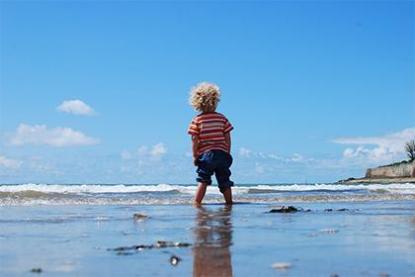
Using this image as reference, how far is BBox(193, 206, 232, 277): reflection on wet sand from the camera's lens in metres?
3.04

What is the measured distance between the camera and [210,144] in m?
8.49

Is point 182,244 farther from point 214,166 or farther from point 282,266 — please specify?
point 214,166

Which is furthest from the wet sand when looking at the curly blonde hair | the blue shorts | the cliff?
the cliff

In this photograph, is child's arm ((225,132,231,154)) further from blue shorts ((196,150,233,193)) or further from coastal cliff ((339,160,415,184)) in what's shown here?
coastal cliff ((339,160,415,184))

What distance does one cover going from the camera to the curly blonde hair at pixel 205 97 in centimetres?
863

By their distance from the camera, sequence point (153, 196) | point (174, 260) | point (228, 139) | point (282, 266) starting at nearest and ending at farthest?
point (282, 266) → point (174, 260) → point (228, 139) → point (153, 196)

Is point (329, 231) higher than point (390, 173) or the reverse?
the reverse

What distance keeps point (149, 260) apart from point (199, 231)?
1403 millimetres

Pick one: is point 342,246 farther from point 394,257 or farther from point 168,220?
point 168,220

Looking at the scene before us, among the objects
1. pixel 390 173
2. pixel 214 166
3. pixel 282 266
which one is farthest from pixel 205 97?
pixel 390 173

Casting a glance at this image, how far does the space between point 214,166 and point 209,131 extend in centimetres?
50

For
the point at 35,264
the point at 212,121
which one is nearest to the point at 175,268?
the point at 35,264

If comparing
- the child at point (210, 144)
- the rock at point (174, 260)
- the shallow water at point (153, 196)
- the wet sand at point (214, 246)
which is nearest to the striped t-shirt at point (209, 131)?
the child at point (210, 144)

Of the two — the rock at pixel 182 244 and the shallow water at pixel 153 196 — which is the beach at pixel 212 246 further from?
the shallow water at pixel 153 196
